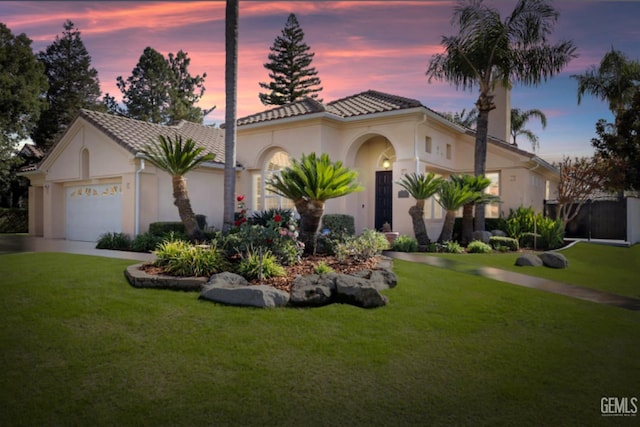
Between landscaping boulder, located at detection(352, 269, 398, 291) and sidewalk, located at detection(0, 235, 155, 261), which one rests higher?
landscaping boulder, located at detection(352, 269, 398, 291)

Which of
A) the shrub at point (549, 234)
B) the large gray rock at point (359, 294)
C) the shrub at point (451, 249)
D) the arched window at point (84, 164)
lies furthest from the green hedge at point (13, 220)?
the shrub at point (549, 234)

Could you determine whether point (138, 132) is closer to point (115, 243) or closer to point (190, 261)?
point (115, 243)

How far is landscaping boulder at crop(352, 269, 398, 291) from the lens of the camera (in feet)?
25.7

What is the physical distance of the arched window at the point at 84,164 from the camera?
757 inches

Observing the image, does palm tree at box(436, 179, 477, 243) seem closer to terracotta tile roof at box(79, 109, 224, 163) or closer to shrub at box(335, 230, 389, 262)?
shrub at box(335, 230, 389, 262)

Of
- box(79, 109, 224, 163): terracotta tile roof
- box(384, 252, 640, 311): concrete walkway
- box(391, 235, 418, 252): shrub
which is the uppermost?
box(79, 109, 224, 163): terracotta tile roof

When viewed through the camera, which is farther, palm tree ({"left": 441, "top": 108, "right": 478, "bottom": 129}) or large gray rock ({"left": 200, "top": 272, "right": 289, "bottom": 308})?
palm tree ({"left": 441, "top": 108, "right": 478, "bottom": 129})

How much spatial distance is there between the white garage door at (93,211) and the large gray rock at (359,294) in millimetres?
13617

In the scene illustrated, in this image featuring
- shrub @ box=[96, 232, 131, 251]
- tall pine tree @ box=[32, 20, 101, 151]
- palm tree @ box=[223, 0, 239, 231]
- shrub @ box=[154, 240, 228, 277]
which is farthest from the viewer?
tall pine tree @ box=[32, 20, 101, 151]

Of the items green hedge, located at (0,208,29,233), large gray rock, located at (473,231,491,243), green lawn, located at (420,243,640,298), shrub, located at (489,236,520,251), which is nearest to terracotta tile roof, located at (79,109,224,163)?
large gray rock, located at (473,231,491,243)

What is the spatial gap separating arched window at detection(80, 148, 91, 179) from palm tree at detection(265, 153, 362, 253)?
43.6 feet

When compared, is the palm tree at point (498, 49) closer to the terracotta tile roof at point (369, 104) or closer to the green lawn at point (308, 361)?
the terracotta tile roof at point (369, 104)

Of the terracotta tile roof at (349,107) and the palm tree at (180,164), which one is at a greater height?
the terracotta tile roof at (349,107)
